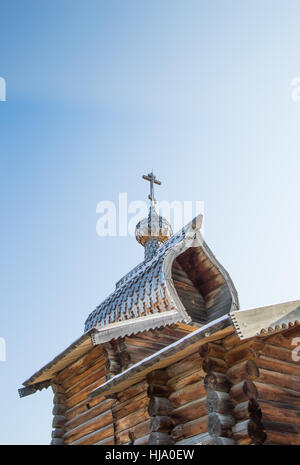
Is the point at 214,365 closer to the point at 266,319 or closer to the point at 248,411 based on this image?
the point at 248,411

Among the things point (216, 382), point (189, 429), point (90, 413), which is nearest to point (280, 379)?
point (216, 382)

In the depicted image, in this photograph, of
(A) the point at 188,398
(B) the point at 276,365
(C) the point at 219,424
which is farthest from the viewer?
(A) the point at 188,398

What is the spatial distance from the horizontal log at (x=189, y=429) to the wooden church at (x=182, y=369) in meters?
0.01

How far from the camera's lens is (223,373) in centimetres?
523

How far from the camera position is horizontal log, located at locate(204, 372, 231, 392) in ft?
16.7

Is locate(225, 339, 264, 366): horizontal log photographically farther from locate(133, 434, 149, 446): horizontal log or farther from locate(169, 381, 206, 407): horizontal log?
locate(133, 434, 149, 446): horizontal log

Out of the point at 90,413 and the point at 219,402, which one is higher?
the point at 219,402

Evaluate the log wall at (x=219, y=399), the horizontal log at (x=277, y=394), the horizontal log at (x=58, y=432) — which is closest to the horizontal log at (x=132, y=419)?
the log wall at (x=219, y=399)

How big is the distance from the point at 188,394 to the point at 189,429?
1.28 feet

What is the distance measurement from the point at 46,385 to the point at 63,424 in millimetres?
861

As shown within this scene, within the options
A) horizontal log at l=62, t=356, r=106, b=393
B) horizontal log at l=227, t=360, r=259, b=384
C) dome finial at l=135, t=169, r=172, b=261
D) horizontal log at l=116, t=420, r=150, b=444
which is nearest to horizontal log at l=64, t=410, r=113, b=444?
horizontal log at l=116, t=420, r=150, b=444

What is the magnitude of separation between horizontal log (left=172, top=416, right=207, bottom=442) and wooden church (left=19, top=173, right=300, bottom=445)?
0.01 meters

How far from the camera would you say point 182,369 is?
226 inches

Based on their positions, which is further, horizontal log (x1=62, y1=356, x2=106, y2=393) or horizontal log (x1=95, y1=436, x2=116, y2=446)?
horizontal log (x1=62, y1=356, x2=106, y2=393)
